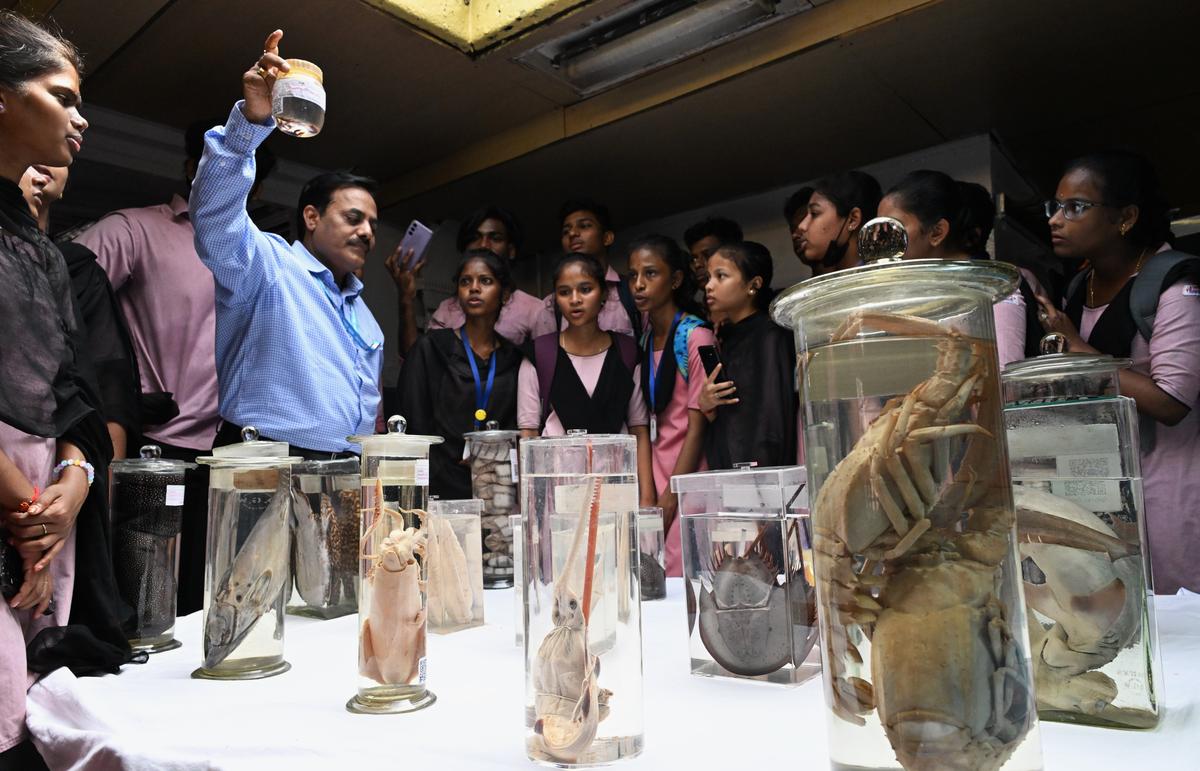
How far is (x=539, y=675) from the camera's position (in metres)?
0.68

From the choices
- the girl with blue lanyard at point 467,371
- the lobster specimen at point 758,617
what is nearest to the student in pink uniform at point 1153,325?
the lobster specimen at point 758,617

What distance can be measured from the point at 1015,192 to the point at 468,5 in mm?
3033

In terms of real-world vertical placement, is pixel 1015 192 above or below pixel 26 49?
above

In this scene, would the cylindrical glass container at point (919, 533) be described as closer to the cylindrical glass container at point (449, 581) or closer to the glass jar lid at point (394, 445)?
the glass jar lid at point (394, 445)

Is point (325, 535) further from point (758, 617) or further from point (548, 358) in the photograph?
point (548, 358)

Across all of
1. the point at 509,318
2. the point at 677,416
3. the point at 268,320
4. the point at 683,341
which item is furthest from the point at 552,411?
the point at 268,320

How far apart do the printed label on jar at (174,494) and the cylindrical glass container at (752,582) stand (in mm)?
844

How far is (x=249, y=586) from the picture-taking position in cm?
103

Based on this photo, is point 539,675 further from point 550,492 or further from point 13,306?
point 13,306

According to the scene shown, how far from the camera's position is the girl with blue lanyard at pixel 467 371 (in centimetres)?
275

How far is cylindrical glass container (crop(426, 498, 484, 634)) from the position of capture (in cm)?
129

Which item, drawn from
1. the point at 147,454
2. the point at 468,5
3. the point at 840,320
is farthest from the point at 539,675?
the point at 468,5

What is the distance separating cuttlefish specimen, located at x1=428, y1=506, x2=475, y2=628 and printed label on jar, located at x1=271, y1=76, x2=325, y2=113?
86 cm

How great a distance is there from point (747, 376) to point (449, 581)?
5.04ft
